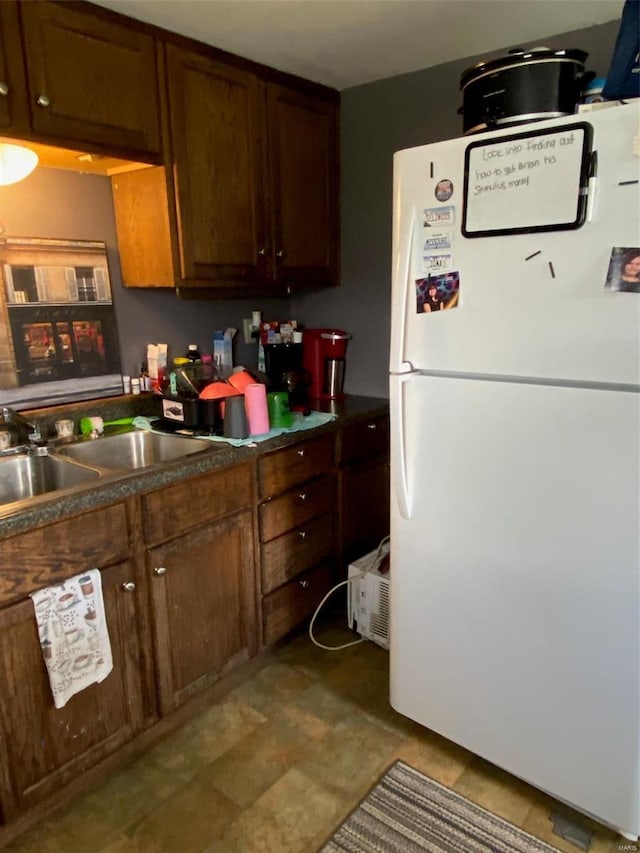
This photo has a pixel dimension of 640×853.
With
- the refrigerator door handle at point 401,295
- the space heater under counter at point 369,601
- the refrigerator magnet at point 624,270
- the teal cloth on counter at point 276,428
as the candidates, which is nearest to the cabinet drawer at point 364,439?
the teal cloth on counter at point 276,428

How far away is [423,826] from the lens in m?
1.58

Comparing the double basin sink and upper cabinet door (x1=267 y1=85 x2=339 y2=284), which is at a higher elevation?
upper cabinet door (x1=267 y1=85 x2=339 y2=284)

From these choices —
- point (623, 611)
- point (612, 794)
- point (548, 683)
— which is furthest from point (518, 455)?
point (612, 794)

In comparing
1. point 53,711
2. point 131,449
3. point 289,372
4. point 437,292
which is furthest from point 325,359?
point 53,711

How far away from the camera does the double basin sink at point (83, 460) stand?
180 cm

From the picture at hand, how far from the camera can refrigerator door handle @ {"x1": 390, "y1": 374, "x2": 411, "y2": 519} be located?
1632mm

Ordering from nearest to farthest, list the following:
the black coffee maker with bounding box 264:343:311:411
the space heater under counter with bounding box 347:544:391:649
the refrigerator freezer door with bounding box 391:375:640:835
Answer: the refrigerator freezer door with bounding box 391:375:640:835, the space heater under counter with bounding box 347:544:391:649, the black coffee maker with bounding box 264:343:311:411

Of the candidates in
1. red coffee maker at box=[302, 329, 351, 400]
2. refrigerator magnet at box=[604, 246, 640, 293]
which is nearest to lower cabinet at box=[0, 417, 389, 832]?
red coffee maker at box=[302, 329, 351, 400]

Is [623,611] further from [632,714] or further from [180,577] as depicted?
[180,577]

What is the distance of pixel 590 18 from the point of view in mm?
1932

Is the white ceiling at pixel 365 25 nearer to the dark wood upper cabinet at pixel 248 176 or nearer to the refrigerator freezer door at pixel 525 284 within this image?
the dark wood upper cabinet at pixel 248 176

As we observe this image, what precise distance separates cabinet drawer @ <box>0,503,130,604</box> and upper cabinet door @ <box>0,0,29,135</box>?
3.53 ft

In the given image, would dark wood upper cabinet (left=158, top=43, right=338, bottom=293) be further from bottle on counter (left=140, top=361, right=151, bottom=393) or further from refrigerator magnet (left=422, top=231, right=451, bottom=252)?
refrigerator magnet (left=422, top=231, right=451, bottom=252)

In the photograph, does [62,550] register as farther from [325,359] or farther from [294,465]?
[325,359]
